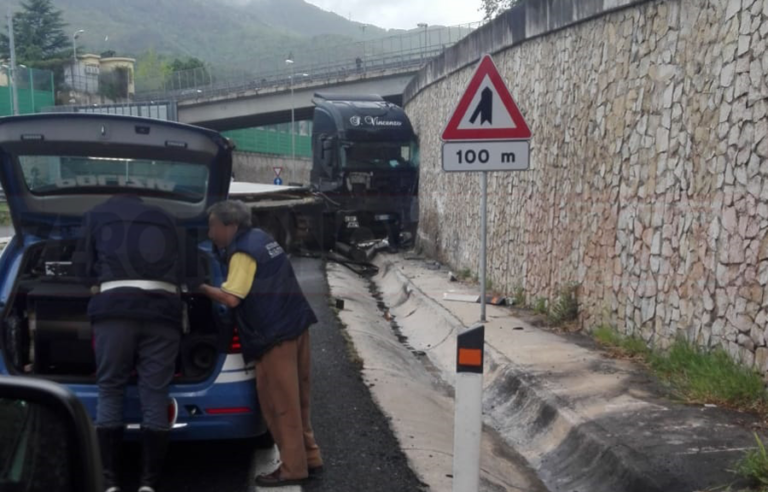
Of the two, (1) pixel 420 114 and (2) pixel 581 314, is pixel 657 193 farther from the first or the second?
(1) pixel 420 114

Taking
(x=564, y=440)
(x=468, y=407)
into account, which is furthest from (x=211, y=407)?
(x=564, y=440)

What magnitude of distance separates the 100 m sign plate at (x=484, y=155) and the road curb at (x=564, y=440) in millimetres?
1932

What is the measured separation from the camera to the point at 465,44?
719 inches

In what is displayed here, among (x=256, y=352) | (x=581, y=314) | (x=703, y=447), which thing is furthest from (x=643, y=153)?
(x=256, y=352)

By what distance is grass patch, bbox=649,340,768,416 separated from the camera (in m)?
6.91

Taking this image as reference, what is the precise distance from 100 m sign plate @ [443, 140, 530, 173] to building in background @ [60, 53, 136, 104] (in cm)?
5777

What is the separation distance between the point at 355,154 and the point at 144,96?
5029 centimetres

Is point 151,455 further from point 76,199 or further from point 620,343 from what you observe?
point 620,343

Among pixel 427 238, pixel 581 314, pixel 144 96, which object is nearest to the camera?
pixel 581 314

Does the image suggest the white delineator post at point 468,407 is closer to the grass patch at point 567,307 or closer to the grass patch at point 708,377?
the grass patch at point 708,377

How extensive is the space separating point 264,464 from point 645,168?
4.89m

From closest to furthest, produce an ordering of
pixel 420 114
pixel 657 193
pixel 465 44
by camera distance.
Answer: pixel 657 193 < pixel 465 44 < pixel 420 114

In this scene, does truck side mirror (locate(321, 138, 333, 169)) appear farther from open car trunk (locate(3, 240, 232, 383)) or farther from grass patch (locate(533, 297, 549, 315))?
open car trunk (locate(3, 240, 232, 383))

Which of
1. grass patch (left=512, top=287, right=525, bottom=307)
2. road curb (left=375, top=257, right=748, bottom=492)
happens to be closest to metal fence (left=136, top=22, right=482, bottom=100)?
grass patch (left=512, top=287, right=525, bottom=307)
